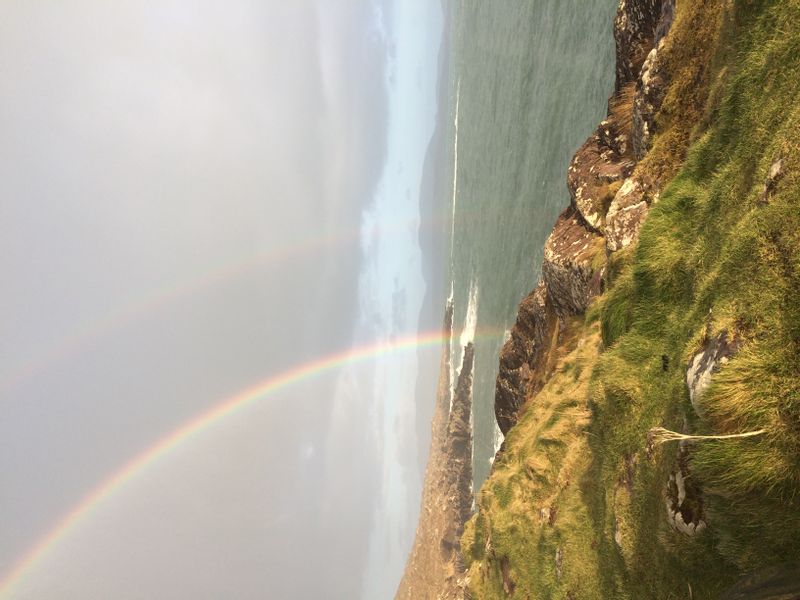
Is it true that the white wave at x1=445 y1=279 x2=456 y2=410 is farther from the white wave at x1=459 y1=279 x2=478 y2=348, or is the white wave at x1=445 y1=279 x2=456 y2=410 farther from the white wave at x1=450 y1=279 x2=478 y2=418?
the white wave at x1=459 y1=279 x2=478 y2=348

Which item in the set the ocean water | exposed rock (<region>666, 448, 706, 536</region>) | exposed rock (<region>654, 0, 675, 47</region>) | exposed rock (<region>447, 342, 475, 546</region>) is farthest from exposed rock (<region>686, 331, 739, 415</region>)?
exposed rock (<region>447, 342, 475, 546</region>)

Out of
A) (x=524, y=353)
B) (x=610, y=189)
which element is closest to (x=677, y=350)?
(x=610, y=189)

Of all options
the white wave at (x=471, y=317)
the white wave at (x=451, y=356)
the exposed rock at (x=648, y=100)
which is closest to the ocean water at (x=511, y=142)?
the white wave at (x=471, y=317)

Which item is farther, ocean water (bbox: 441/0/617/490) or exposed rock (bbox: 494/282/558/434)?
ocean water (bbox: 441/0/617/490)

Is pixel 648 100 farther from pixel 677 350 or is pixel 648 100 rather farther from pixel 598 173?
pixel 677 350

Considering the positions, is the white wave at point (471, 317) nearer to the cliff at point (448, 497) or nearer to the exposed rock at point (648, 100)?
the cliff at point (448, 497)
